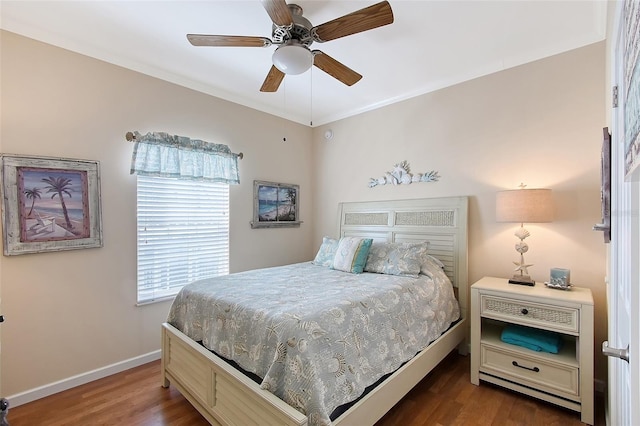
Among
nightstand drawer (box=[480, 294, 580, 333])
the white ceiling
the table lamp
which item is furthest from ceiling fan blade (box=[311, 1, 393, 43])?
nightstand drawer (box=[480, 294, 580, 333])

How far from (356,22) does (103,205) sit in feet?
8.29

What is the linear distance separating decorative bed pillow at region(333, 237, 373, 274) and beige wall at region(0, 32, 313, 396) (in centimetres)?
188

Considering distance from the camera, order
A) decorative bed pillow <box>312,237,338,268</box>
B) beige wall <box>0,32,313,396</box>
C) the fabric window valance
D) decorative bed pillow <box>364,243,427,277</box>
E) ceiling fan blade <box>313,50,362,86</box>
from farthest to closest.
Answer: decorative bed pillow <box>312,237,338,268</box> < the fabric window valance < decorative bed pillow <box>364,243,427,277</box> < beige wall <box>0,32,313,396</box> < ceiling fan blade <box>313,50,362,86</box>

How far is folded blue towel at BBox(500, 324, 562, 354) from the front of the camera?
2123mm

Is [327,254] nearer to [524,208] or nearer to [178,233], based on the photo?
[178,233]

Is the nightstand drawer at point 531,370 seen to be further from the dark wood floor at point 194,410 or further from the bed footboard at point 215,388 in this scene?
the bed footboard at point 215,388

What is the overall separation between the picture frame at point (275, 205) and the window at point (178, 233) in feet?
1.39

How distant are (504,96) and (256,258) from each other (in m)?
3.26

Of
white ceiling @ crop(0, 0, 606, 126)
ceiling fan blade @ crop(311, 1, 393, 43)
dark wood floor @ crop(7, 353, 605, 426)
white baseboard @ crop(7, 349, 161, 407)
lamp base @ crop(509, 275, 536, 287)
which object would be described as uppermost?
white ceiling @ crop(0, 0, 606, 126)

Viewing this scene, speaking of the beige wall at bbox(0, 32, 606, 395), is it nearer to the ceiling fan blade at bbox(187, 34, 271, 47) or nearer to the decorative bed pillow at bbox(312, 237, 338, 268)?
the decorative bed pillow at bbox(312, 237, 338, 268)

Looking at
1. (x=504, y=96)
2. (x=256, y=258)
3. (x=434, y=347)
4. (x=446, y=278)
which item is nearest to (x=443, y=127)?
(x=504, y=96)

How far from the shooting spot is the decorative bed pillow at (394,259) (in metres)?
2.62

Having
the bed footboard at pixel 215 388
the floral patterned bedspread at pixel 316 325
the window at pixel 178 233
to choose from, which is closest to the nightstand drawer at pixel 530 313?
the floral patterned bedspread at pixel 316 325

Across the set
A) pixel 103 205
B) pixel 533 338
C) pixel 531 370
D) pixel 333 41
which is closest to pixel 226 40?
pixel 333 41
